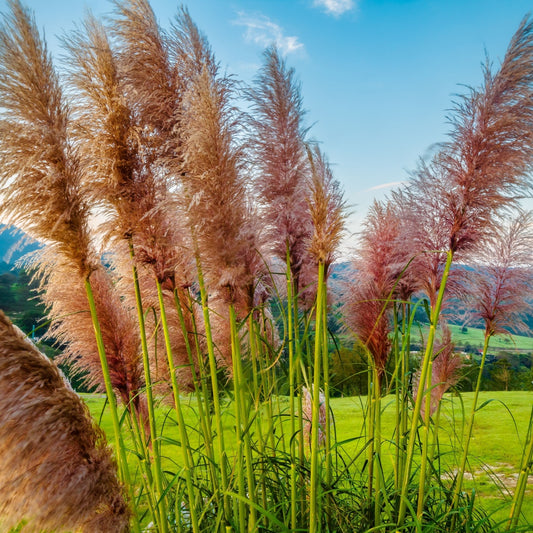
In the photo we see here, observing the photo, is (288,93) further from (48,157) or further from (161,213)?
(48,157)

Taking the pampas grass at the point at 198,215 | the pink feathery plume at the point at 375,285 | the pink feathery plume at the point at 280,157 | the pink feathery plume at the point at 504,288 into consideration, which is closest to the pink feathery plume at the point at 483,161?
the pampas grass at the point at 198,215

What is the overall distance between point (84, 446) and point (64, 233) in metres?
0.91

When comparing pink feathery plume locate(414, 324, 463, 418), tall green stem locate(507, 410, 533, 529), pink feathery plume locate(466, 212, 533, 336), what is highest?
pink feathery plume locate(466, 212, 533, 336)

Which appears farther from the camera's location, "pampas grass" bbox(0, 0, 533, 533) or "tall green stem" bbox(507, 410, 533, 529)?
"tall green stem" bbox(507, 410, 533, 529)

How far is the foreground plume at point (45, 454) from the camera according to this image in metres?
1.42

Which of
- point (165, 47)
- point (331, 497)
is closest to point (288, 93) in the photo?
point (165, 47)

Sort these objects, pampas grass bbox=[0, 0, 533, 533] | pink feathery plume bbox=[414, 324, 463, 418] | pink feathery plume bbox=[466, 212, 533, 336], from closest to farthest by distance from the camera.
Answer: pampas grass bbox=[0, 0, 533, 533] < pink feathery plume bbox=[466, 212, 533, 336] < pink feathery plume bbox=[414, 324, 463, 418]

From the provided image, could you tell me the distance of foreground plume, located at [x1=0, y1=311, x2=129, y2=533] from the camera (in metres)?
1.42

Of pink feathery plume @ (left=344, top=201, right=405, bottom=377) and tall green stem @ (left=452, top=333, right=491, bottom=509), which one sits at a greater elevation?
pink feathery plume @ (left=344, top=201, right=405, bottom=377)

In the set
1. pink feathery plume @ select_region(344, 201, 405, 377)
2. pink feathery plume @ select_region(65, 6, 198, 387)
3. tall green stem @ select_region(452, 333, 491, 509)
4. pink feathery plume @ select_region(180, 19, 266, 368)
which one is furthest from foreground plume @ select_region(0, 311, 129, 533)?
tall green stem @ select_region(452, 333, 491, 509)

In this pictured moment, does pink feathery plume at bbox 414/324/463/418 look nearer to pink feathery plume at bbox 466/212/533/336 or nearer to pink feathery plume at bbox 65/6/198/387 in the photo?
pink feathery plume at bbox 466/212/533/336

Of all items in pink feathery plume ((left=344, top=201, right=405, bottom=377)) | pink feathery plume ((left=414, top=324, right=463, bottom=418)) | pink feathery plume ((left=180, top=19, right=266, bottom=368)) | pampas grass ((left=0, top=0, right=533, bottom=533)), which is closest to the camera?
pampas grass ((left=0, top=0, right=533, bottom=533))

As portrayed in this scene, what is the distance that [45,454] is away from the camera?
1469 millimetres

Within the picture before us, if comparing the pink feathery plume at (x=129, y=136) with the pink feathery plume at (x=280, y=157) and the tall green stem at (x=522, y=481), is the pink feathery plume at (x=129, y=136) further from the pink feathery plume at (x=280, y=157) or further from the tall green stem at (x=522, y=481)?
the tall green stem at (x=522, y=481)
